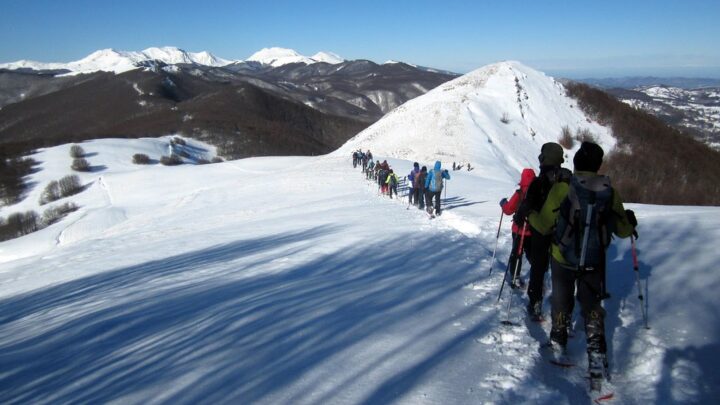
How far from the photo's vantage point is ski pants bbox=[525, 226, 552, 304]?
5234 millimetres

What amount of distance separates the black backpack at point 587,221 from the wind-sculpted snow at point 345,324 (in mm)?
1191

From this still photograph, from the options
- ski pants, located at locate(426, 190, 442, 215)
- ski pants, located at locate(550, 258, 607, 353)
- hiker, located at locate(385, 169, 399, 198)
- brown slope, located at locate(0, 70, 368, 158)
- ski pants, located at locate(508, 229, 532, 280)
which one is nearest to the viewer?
ski pants, located at locate(550, 258, 607, 353)

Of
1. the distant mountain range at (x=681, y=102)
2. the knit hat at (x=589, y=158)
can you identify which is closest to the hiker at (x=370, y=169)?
the knit hat at (x=589, y=158)

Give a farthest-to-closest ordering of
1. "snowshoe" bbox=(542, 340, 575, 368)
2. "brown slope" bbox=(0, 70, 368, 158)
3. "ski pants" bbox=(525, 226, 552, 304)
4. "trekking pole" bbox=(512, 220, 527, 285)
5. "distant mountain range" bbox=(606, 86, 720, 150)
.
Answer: "brown slope" bbox=(0, 70, 368, 158) < "distant mountain range" bbox=(606, 86, 720, 150) < "trekking pole" bbox=(512, 220, 527, 285) < "ski pants" bbox=(525, 226, 552, 304) < "snowshoe" bbox=(542, 340, 575, 368)

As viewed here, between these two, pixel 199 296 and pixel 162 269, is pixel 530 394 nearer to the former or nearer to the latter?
pixel 199 296

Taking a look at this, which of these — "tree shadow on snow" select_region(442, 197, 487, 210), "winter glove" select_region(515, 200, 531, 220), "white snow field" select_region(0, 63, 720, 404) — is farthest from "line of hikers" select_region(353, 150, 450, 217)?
"winter glove" select_region(515, 200, 531, 220)

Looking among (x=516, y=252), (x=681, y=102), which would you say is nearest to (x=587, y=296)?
(x=516, y=252)

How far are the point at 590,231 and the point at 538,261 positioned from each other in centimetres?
157

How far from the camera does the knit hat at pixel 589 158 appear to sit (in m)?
3.77

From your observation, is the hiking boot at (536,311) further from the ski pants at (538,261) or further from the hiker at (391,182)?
the hiker at (391,182)

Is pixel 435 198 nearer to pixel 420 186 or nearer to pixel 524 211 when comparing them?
pixel 420 186

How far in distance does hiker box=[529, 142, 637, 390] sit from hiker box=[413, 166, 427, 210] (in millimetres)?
10012

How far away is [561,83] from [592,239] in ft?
179

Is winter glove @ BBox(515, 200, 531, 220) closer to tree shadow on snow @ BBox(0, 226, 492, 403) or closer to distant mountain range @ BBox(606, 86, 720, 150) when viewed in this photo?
tree shadow on snow @ BBox(0, 226, 492, 403)
